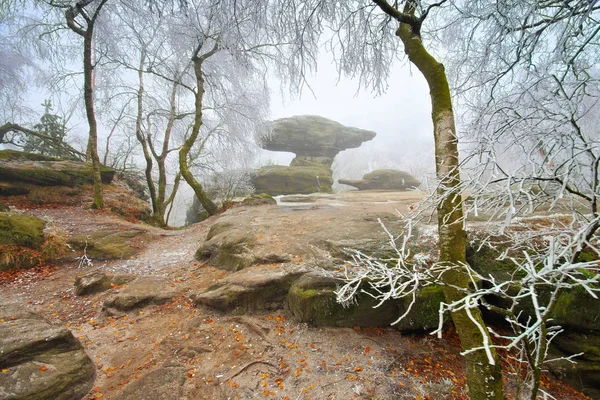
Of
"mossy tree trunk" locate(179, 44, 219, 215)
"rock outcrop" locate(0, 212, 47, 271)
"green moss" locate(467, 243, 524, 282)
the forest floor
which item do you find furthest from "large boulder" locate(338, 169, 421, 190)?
"rock outcrop" locate(0, 212, 47, 271)

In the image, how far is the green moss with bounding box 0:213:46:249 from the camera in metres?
5.05

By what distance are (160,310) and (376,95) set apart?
462 cm

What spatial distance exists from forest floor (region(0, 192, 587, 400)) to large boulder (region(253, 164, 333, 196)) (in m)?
17.4

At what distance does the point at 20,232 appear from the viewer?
17.1 feet

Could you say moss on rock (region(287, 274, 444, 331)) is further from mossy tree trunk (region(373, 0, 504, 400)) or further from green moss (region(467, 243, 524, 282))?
mossy tree trunk (region(373, 0, 504, 400))

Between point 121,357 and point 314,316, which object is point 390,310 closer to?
point 314,316

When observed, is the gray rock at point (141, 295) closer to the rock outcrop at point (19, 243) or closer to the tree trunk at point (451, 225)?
the rock outcrop at point (19, 243)

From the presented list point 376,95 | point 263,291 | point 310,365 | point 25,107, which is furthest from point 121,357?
point 25,107

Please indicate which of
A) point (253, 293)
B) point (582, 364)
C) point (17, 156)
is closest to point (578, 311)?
point (582, 364)

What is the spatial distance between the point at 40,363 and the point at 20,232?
420 centimetres

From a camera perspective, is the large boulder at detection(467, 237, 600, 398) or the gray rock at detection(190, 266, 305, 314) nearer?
the large boulder at detection(467, 237, 600, 398)

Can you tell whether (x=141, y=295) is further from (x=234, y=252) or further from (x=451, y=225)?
(x=451, y=225)

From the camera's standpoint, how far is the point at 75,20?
7.61m

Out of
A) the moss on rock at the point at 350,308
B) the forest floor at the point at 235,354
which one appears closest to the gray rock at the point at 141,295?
the forest floor at the point at 235,354
